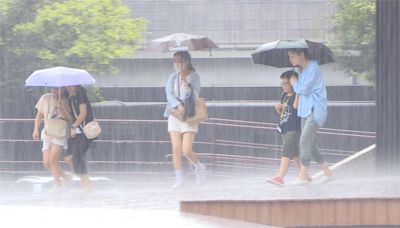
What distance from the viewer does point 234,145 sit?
1691cm

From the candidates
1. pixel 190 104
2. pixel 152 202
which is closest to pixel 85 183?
pixel 190 104

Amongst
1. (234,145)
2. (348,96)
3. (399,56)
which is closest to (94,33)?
(234,145)

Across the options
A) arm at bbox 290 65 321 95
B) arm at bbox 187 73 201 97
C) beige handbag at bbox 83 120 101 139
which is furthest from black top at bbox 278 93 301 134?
beige handbag at bbox 83 120 101 139

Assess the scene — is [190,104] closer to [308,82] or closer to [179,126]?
[179,126]

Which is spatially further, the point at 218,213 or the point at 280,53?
the point at 280,53

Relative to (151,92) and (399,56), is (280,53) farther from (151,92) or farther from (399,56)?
(151,92)

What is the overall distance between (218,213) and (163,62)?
28.4 ft

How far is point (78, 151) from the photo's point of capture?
483 inches

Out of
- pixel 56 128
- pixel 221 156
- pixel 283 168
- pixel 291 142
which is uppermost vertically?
pixel 56 128

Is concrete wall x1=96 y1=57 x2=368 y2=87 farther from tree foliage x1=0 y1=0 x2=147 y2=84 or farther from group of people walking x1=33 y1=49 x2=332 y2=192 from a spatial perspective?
group of people walking x1=33 y1=49 x2=332 y2=192

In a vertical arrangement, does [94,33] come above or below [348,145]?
above

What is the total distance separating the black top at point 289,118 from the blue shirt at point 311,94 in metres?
0.16

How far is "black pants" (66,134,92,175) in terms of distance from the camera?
40.1 feet

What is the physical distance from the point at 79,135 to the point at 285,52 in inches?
101
